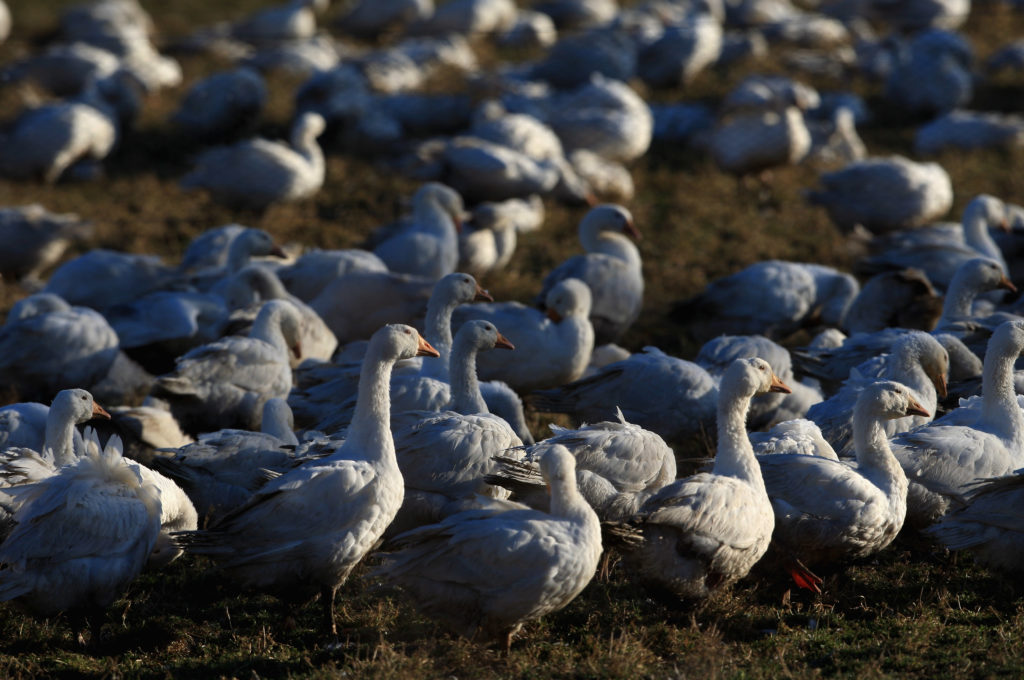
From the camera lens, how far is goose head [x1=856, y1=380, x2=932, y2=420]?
5.92 metres

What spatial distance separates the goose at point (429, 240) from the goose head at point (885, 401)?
5.13 metres

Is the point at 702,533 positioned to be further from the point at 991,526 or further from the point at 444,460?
the point at 991,526

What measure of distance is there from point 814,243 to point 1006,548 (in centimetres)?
703

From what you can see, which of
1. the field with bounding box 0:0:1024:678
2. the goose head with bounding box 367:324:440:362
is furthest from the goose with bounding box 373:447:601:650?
the goose head with bounding box 367:324:440:362

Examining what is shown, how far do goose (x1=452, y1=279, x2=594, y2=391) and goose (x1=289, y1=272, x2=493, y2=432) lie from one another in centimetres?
35

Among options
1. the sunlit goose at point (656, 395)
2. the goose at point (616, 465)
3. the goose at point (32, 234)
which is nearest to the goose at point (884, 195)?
the sunlit goose at point (656, 395)

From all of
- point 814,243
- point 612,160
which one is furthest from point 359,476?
point 612,160

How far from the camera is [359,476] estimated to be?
5.25 m

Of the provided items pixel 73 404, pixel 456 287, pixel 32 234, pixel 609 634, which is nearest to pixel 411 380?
pixel 456 287

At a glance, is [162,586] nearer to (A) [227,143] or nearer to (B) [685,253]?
(B) [685,253]

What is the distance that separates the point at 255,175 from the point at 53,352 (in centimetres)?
452

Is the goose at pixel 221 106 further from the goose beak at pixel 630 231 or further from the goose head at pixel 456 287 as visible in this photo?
the goose head at pixel 456 287

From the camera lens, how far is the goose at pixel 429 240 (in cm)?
1066

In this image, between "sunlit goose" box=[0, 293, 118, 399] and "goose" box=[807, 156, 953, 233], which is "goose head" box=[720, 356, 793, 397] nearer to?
"sunlit goose" box=[0, 293, 118, 399]
